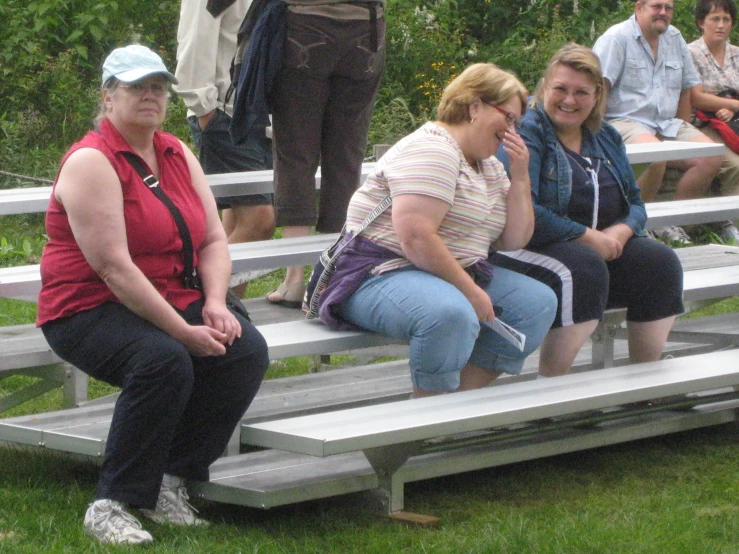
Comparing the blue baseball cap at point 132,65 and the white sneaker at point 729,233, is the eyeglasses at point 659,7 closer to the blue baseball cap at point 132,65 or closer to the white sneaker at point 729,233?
the white sneaker at point 729,233

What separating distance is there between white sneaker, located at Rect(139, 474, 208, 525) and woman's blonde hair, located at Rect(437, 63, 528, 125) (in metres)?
1.45

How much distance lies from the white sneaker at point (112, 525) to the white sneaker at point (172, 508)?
13cm

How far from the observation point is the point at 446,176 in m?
4.18

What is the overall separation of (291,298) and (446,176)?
1.55 m

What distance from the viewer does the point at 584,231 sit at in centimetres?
472

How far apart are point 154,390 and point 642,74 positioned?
469 cm

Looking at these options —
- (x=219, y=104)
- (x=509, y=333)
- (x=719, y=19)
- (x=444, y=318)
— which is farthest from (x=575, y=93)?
(x=719, y=19)

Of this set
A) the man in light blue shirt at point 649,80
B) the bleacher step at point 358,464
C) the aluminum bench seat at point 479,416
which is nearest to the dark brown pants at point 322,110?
the bleacher step at point 358,464

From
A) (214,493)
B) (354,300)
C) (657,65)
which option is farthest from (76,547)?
(657,65)

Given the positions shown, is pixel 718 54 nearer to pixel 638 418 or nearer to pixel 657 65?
pixel 657 65

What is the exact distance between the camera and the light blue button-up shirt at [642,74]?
7.53 m

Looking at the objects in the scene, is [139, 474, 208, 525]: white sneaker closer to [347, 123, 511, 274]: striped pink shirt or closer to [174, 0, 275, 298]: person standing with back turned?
[347, 123, 511, 274]: striped pink shirt

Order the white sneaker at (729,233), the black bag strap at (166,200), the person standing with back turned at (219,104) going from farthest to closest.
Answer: the white sneaker at (729,233) < the person standing with back turned at (219,104) < the black bag strap at (166,200)

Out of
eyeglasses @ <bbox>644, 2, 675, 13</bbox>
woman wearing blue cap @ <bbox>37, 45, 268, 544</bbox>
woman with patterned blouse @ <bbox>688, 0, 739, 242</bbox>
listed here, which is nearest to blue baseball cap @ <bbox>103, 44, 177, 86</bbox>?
woman wearing blue cap @ <bbox>37, 45, 268, 544</bbox>
